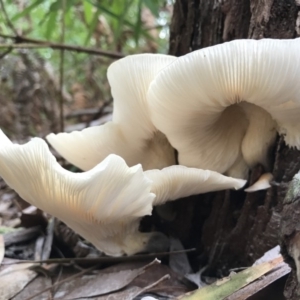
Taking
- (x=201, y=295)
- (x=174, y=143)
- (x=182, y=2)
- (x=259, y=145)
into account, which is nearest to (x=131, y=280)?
(x=201, y=295)

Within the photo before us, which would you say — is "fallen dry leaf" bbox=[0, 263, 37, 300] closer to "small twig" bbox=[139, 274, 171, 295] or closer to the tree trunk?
"small twig" bbox=[139, 274, 171, 295]

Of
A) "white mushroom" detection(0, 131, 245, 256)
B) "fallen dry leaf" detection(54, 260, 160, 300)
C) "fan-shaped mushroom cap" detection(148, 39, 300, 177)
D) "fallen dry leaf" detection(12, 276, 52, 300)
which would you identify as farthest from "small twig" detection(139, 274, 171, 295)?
"fan-shaped mushroom cap" detection(148, 39, 300, 177)

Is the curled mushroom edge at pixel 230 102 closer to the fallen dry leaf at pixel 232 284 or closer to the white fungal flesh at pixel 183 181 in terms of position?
the white fungal flesh at pixel 183 181

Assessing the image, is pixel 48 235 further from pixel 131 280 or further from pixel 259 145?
pixel 259 145

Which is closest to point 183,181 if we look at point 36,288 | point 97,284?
point 97,284

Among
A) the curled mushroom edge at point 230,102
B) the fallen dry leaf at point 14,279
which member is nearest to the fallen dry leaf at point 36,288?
the fallen dry leaf at point 14,279

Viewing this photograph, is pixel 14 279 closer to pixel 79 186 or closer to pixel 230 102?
pixel 79 186
